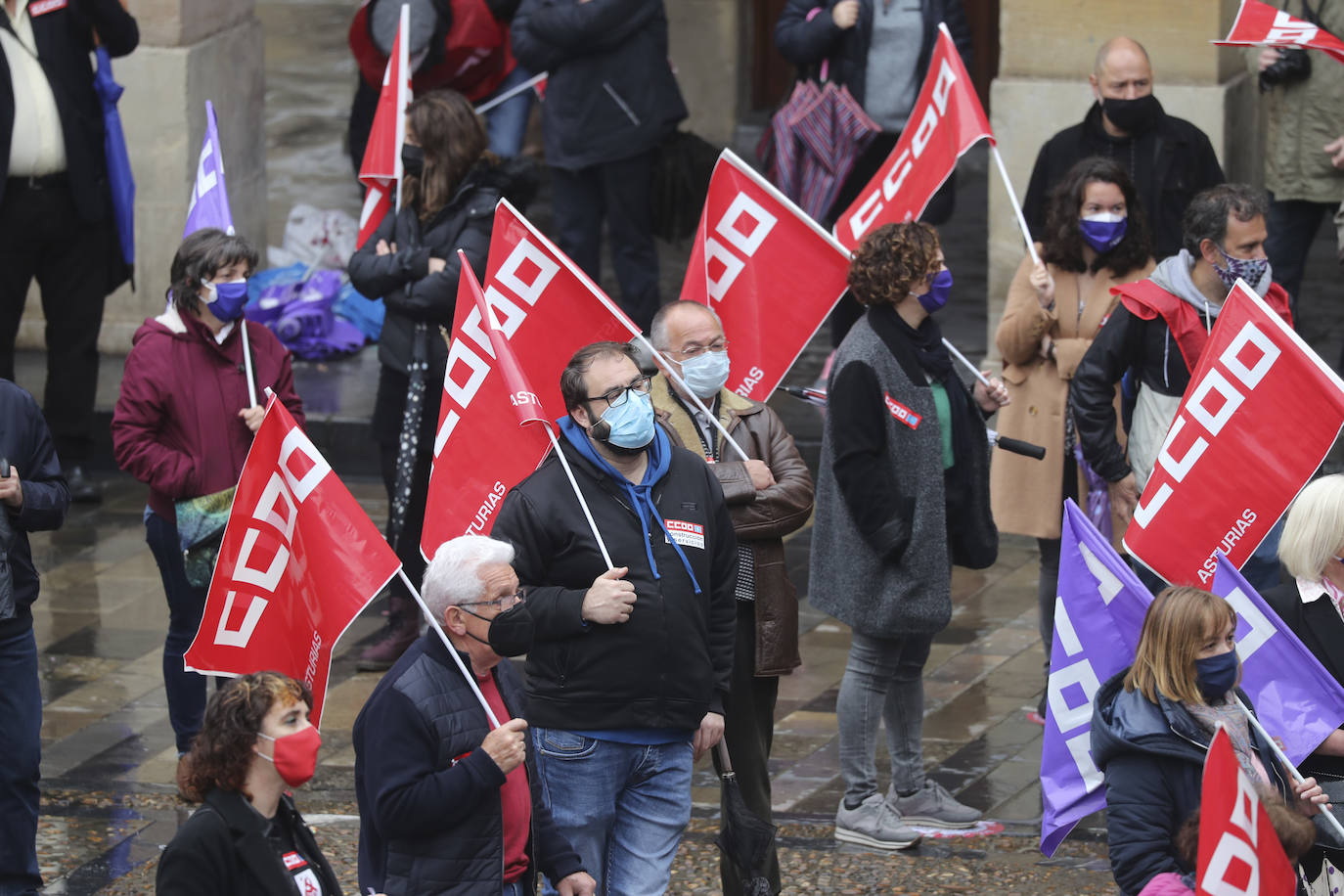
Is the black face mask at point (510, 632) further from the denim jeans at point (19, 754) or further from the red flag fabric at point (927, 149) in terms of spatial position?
the red flag fabric at point (927, 149)

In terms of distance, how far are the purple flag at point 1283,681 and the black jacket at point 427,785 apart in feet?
6.18

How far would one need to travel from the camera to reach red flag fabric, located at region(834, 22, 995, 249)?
812cm

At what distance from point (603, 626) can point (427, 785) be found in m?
0.78

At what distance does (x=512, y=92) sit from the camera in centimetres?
1135

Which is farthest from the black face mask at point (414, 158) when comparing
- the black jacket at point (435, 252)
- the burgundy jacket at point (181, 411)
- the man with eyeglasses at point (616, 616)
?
the man with eyeglasses at point (616, 616)

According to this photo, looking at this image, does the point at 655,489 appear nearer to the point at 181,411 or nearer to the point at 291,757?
the point at 291,757

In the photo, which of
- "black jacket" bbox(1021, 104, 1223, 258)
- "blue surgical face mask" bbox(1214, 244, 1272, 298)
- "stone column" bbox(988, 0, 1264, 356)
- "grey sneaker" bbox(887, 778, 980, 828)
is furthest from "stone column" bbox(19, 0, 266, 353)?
"blue surgical face mask" bbox(1214, 244, 1272, 298)

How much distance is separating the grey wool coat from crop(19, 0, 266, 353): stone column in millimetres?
6000

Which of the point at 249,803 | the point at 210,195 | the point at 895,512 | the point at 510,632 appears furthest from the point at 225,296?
the point at 249,803

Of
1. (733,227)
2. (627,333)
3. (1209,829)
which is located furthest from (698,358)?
(1209,829)

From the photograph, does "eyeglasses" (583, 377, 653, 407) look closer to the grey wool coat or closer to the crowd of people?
the crowd of people

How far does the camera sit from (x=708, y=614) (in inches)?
219

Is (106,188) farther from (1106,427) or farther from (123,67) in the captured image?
(1106,427)

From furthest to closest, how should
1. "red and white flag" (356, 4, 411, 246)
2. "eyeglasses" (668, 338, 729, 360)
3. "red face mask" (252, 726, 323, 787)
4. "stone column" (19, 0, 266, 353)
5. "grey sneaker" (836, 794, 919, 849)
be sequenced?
"stone column" (19, 0, 266, 353), "red and white flag" (356, 4, 411, 246), "grey sneaker" (836, 794, 919, 849), "eyeglasses" (668, 338, 729, 360), "red face mask" (252, 726, 323, 787)
